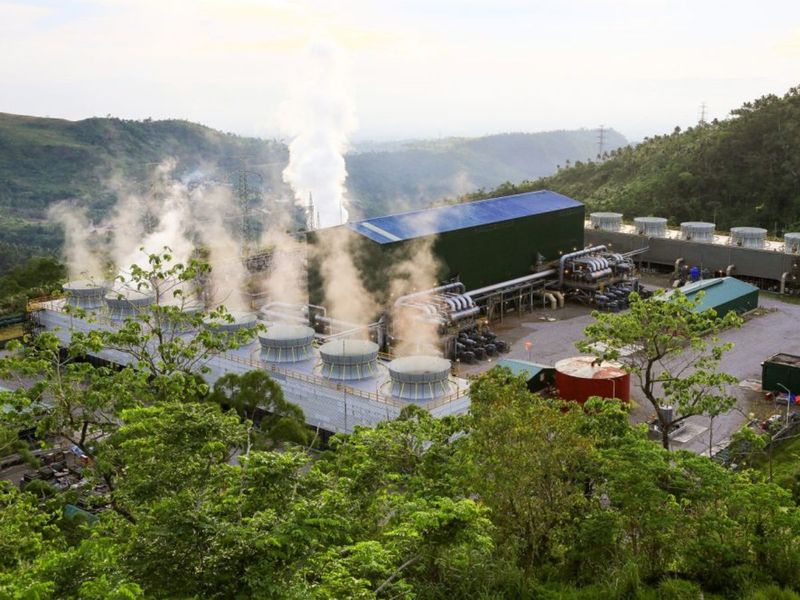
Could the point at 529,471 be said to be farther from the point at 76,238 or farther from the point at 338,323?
the point at 76,238

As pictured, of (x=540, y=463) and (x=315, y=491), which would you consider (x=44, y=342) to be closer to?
(x=315, y=491)

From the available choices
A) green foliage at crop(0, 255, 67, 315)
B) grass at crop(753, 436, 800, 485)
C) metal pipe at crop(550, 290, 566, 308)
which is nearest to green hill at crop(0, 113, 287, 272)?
green foliage at crop(0, 255, 67, 315)

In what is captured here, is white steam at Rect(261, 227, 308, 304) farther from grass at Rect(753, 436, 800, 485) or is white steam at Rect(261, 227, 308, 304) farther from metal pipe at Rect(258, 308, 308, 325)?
grass at Rect(753, 436, 800, 485)

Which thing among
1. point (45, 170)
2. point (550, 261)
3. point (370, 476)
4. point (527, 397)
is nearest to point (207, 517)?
point (370, 476)

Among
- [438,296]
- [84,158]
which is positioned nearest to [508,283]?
[438,296]

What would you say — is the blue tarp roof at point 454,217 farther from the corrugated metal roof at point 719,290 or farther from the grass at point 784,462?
the grass at point 784,462

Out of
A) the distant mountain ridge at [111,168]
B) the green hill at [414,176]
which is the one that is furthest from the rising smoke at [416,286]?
the green hill at [414,176]
